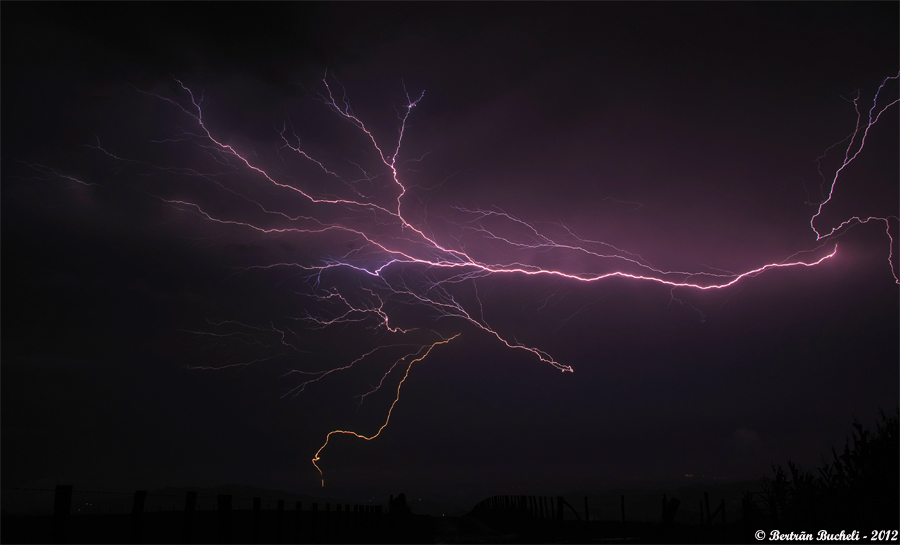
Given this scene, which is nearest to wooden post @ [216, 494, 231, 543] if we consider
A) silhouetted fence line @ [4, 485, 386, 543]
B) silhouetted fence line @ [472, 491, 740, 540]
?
silhouetted fence line @ [4, 485, 386, 543]

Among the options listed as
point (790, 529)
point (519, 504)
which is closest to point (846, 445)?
point (790, 529)

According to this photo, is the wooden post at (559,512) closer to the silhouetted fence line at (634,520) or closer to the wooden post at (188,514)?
the silhouetted fence line at (634,520)

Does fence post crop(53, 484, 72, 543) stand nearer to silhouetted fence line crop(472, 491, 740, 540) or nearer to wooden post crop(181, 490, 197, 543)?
wooden post crop(181, 490, 197, 543)

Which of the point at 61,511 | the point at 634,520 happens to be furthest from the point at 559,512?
the point at 61,511

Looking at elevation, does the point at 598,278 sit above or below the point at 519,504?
above

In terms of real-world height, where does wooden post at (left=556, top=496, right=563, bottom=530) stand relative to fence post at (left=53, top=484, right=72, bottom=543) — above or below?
below

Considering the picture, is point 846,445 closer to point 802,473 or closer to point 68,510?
point 802,473
